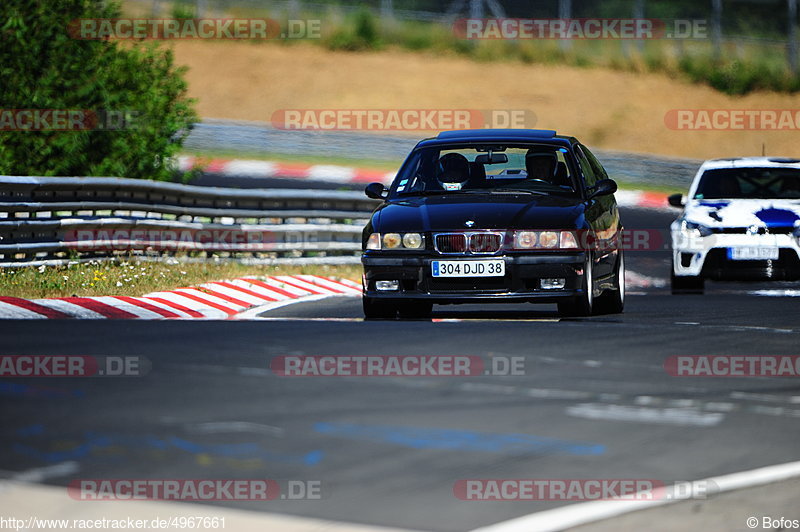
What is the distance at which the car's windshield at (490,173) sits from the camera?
1238 cm

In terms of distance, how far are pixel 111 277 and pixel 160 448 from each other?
9.43m

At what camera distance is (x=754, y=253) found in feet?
51.0

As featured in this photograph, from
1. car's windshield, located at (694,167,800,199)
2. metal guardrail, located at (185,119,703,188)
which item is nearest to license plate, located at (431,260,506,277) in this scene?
car's windshield, located at (694,167,800,199)

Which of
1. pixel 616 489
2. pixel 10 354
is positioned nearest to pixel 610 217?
pixel 10 354

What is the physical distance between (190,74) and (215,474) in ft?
134

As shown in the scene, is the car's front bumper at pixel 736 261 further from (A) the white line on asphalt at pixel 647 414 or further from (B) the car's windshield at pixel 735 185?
(A) the white line on asphalt at pixel 647 414

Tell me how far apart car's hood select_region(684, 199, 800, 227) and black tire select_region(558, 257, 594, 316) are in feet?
14.4

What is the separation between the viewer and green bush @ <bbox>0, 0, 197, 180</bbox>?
1906 centimetres

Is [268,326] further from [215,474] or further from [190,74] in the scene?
[190,74]

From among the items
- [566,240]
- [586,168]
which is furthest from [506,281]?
[586,168]

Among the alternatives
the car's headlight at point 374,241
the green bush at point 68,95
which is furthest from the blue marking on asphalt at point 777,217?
the green bush at point 68,95

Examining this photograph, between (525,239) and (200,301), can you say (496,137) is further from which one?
(200,301)

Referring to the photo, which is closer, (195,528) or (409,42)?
(195,528)

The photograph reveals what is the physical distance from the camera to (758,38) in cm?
4406
